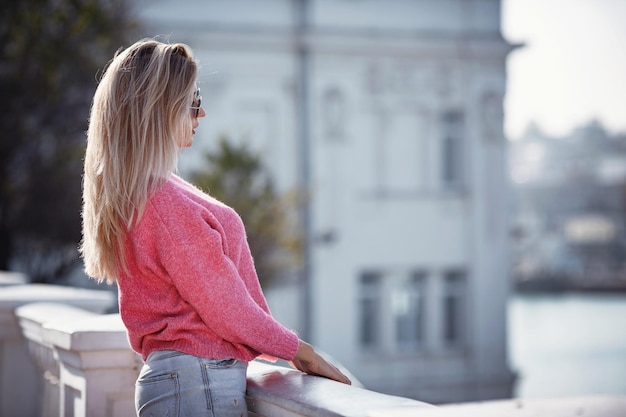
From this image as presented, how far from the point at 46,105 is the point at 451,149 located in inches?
405

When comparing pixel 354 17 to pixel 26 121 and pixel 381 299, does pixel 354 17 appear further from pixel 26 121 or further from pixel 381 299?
pixel 26 121

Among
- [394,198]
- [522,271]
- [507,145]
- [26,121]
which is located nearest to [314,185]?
[394,198]

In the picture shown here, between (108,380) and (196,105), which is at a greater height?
(196,105)

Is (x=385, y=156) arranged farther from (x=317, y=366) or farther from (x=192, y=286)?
(x=192, y=286)

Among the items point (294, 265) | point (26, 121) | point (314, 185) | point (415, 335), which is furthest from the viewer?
point (415, 335)

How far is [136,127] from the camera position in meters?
2.40

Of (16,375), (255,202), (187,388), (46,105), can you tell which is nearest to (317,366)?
(187,388)

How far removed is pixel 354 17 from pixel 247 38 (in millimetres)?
2552

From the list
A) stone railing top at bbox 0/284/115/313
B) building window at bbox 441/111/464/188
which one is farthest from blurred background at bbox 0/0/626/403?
stone railing top at bbox 0/284/115/313

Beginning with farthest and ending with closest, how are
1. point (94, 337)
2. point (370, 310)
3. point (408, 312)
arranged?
point (408, 312)
point (370, 310)
point (94, 337)

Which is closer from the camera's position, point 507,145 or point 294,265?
point 294,265

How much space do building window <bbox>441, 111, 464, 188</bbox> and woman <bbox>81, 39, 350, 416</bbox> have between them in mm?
20580

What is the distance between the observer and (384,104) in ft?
72.0

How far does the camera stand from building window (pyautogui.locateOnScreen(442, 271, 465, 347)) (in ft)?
74.4
